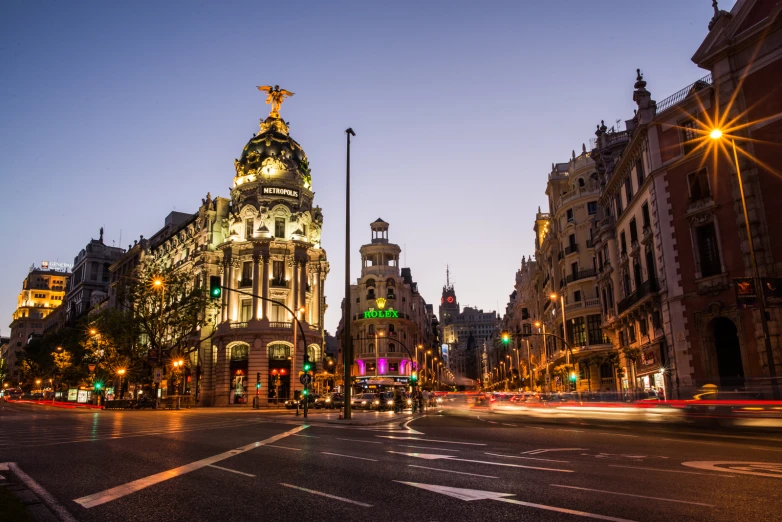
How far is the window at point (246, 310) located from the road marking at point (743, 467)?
57.2m

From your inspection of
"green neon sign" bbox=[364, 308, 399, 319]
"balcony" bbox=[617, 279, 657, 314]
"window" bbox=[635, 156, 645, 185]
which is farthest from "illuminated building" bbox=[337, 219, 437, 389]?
"window" bbox=[635, 156, 645, 185]

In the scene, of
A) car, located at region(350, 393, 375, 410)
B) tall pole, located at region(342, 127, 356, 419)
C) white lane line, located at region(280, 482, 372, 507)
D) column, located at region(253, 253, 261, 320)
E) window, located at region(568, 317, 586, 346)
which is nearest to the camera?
white lane line, located at region(280, 482, 372, 507)

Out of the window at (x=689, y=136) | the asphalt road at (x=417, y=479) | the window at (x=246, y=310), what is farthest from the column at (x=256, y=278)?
the asphalt road at (x=417, y=479)

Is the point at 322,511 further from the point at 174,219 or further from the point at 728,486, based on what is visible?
the point at 174,219

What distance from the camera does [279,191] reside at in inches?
2596

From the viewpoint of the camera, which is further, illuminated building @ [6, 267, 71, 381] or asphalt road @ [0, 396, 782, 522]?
illuminated building @ [6, 267, 71, 381]

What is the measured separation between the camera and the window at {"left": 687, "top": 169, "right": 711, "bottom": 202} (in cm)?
2962

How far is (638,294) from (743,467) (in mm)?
27713

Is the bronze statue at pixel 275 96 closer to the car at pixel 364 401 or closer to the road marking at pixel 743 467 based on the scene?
the car at pixel 364 401

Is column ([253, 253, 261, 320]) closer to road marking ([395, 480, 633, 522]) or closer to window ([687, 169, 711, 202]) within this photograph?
window ([687, 169, 711, 202])

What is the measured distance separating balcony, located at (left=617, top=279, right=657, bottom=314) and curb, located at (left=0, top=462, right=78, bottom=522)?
105ft

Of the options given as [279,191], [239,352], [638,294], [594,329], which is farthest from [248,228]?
[638,294]

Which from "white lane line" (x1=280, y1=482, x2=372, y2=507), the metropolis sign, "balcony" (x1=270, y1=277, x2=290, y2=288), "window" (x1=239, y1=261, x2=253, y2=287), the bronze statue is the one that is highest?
the bronze statue

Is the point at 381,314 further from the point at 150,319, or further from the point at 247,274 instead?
the point at 150,319
